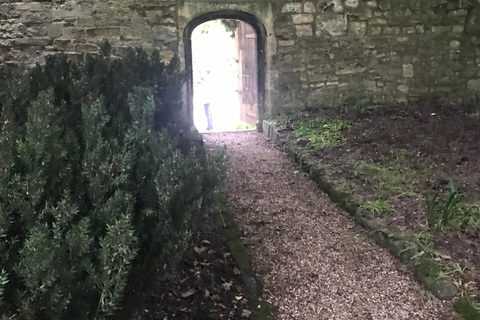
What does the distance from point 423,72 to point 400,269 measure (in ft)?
15.9

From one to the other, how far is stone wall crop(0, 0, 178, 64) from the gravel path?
2.64 meters

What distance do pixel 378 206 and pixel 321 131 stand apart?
215cm

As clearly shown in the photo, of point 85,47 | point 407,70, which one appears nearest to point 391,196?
point 407,70

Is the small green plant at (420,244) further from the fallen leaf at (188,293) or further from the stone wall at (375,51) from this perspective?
the stone wall at (375,51)

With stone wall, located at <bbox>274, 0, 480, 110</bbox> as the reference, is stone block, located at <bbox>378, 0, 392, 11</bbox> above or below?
above

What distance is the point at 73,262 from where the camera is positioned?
5.34 feet

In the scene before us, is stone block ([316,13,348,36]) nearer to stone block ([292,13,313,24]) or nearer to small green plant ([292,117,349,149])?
stone block ([292,13,313,24])

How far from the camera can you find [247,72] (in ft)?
25.5

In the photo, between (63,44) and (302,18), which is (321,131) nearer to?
(302,18)

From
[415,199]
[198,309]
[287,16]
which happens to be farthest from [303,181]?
[287,16]

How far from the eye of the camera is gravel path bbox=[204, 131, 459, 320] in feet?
8.64

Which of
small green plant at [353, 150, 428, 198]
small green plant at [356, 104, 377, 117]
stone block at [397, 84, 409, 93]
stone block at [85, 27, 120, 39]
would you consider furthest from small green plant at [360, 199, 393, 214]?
stone block at [85, 27, 120, 39]

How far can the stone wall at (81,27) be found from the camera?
5.87m

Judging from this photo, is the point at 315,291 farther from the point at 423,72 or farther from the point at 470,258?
the point at 423,72
